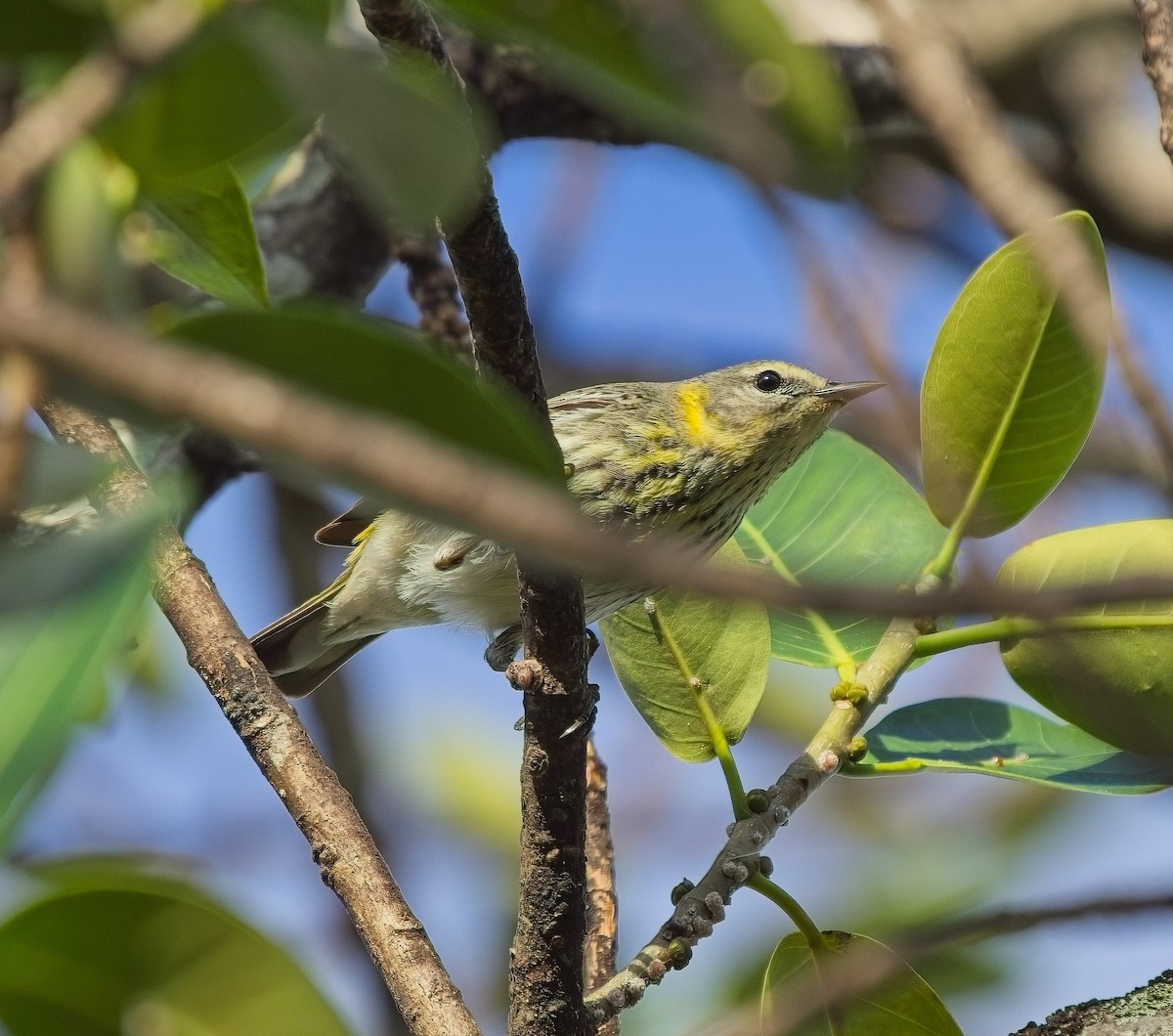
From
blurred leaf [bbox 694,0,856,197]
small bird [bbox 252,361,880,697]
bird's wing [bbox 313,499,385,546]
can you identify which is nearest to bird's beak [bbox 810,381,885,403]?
small bird [bbox 252,361,880,697]

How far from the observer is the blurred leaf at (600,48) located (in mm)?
1001

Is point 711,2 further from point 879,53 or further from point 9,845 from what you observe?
point 879,53

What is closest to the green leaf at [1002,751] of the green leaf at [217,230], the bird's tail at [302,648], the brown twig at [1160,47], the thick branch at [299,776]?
the thick branch at [299,776]

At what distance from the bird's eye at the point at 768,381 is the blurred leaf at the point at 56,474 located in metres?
3.15

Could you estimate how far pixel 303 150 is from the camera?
13.6 ft

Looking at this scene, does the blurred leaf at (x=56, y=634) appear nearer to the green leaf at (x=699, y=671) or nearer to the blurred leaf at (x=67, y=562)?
the blurred leaf at (x=67, y=562)

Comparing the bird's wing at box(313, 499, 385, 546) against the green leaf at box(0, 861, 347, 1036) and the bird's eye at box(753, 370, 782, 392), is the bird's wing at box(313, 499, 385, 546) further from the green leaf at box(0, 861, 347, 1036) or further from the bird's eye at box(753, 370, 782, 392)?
the green leaf at box(0, 861, 347, 1036)

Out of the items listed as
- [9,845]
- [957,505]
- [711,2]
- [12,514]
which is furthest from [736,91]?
[957,505]

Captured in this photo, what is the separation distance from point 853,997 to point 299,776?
86 cm

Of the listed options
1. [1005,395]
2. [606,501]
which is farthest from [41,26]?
[606,501]

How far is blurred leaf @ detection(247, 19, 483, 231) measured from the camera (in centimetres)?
85

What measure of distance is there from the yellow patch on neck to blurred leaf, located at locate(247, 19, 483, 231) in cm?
272

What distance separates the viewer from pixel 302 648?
404cm

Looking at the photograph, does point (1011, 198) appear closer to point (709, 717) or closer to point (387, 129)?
point (387, 129)
